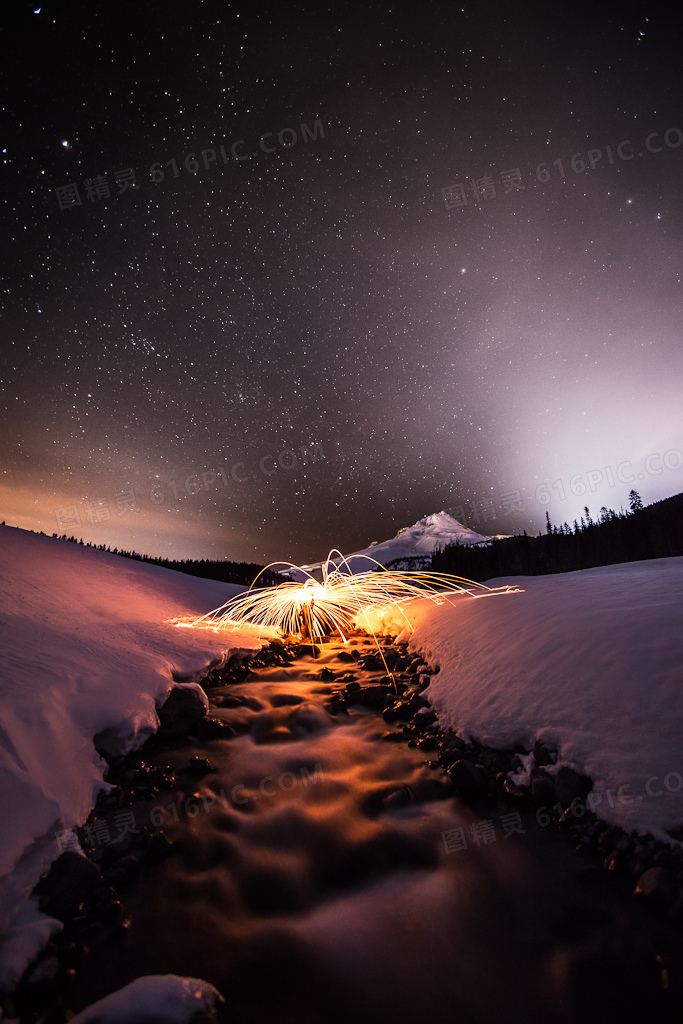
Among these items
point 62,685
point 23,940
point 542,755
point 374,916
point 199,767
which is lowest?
point 374,916

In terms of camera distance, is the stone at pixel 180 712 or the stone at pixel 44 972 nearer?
the stone at pixel 44 972

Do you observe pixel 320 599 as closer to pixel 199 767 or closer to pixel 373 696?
pixel 373 696

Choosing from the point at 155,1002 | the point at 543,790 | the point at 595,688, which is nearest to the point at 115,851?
the point at 155,1002

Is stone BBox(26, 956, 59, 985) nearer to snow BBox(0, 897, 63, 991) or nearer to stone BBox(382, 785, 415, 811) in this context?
snow BBox(0, 897, 63, 991)

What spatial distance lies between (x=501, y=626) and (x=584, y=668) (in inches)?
90.7

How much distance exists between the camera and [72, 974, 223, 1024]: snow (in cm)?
195

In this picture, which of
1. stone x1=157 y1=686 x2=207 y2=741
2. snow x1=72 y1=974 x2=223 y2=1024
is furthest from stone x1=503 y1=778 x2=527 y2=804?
stone x1=157 y1=686 x2=207 y2=741

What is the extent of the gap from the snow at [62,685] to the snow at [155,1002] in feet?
2.27

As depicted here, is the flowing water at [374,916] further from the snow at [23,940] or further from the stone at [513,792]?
the snow at [23,940]

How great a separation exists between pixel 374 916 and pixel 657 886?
1858 millimetres

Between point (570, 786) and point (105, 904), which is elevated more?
point (570, 786)

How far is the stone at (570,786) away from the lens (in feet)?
10.8

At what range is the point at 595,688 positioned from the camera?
12.8 ft

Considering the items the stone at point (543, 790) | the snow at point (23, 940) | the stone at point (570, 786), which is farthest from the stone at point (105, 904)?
the stone at point (570, 786)
